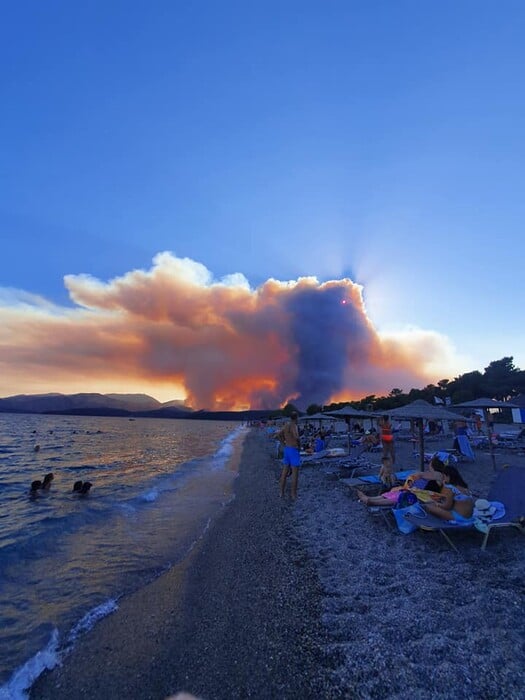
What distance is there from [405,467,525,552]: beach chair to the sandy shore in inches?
11.9

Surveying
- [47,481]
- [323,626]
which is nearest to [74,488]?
[47,481]

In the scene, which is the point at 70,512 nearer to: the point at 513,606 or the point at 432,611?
the point at 432,611

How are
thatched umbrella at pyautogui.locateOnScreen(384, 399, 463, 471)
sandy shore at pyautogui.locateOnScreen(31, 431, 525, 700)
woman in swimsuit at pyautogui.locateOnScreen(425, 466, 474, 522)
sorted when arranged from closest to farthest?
sandy shore at pyautogui.locateOnScreen(31, 431, 525, 700) → woman in swimsuit at pyautogui.locateOnScreen(425, 466, 474, 522) → thatched umbrella at pyautogui.locateOnScreen(384, 399, 463, 471)

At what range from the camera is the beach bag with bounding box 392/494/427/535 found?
6672 millimetres

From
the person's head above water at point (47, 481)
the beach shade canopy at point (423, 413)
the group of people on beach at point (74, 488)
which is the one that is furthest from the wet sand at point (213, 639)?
the person's head above water at point (47, 481)

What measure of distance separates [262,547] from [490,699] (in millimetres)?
4616

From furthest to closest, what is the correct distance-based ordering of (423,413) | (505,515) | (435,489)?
(423,413), (435,489), (505,515)

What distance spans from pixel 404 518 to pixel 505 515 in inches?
69.8

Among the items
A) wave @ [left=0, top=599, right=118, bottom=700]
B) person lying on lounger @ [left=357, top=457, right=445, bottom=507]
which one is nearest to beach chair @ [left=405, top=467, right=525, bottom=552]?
person lying on lounger @ [left=357, top=457, right=445, bottom=507]

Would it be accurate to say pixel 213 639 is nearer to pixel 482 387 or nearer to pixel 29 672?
pixel 29 672

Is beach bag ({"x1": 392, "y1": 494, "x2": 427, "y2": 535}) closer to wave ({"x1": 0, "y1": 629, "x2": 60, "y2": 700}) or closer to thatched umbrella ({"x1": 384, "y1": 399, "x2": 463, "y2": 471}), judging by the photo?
thatched umbrella ({"x1": 384, "y1": 399, "x2": 463, "y2": 471})

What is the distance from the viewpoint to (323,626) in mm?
3996

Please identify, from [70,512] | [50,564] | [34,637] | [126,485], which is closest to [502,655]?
[34,637]

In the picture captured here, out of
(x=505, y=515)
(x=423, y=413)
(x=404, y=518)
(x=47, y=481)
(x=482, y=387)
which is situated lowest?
(x=47, y=481)
